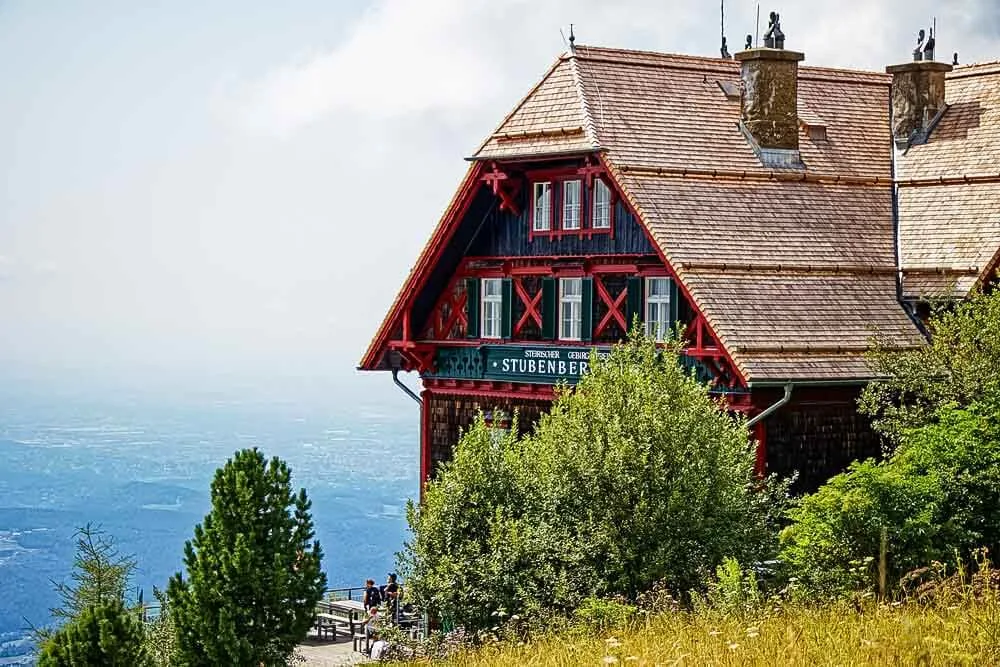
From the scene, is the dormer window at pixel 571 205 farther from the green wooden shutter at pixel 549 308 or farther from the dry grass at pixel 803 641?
the dry grass at pixel 803 641

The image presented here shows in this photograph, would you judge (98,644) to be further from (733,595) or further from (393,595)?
(733,595)

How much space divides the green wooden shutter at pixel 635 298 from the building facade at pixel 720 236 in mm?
44

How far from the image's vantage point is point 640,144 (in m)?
39.5

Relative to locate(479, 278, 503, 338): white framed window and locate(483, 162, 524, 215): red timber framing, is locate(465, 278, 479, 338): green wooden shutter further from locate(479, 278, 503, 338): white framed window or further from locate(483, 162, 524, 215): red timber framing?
locate(483, 162, 524, 215): red timber framing

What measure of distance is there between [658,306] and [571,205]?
3473 mm

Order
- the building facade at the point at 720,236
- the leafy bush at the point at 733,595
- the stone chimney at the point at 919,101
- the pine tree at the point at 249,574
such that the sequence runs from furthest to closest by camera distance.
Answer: the stone chimney at the point at 919,101 → the building facade at the point at 720,236 → the pine tree at the point at 249,574 → the leafy bush at the point at 733,595

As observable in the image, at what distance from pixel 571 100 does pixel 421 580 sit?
13.1 metres

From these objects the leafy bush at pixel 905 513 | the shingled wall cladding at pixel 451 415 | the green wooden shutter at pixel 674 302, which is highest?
the green wooden shutter at pixel 674 302

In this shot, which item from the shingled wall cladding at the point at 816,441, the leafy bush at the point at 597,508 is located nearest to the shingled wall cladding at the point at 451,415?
the shingled wall cladding at the point at 816,441

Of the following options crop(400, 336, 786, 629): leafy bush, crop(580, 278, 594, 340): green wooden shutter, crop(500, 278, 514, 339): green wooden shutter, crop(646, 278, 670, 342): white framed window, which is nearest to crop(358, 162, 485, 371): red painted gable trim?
crop(500, 278, 514, 339): green wooden shutter

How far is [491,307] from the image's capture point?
42.5 meters

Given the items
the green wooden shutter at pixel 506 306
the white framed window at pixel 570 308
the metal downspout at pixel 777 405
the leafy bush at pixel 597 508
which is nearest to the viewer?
the leafy bush at pixel 597 508

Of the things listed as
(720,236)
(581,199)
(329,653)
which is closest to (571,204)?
(581,199)

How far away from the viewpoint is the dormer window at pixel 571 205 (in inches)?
1585
